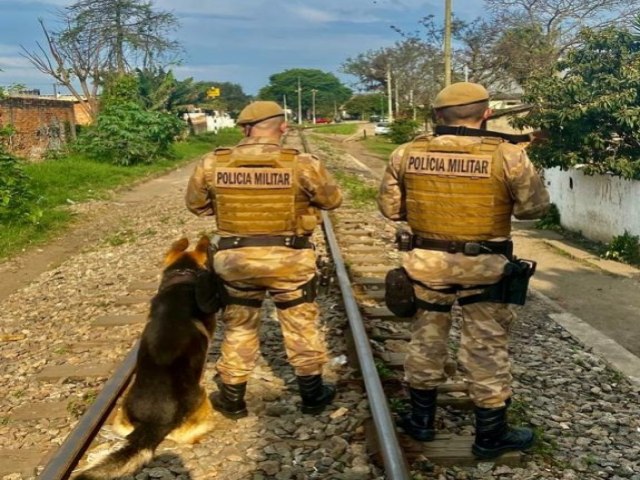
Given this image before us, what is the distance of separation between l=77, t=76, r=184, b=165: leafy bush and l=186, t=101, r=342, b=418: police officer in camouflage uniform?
66.2 feet

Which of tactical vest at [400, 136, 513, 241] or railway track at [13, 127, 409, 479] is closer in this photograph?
railway track at [13, 127, 409, 479]

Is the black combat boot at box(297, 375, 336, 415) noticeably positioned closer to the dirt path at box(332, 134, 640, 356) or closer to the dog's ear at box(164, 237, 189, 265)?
the dog's ear at box(164, 237, 189, 265)

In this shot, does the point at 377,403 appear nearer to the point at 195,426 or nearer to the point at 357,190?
the point at 195,426

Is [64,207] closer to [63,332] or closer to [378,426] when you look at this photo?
[63,332]

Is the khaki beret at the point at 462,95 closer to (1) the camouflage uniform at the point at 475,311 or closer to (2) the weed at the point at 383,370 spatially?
(1) the camouflage uniform at the point at 475,311

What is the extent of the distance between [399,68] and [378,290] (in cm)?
5252

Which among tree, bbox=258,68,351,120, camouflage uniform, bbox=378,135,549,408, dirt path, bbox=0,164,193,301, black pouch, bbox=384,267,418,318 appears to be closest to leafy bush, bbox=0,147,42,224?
dirt path, bbox=0,164,193,301

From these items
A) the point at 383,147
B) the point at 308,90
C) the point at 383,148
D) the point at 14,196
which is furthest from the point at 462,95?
the point at 308,90

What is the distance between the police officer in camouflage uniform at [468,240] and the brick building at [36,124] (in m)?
19.6

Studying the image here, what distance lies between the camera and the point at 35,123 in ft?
78.8

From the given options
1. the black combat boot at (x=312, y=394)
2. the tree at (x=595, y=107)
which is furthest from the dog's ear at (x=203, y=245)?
the tree at (x=595, y=107)

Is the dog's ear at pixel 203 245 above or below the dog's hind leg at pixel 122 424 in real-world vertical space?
above

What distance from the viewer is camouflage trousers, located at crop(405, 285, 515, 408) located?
11.7ft

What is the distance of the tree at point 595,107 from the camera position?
32.8ft
